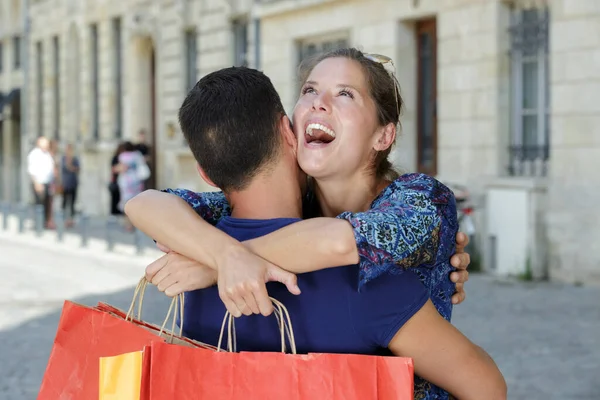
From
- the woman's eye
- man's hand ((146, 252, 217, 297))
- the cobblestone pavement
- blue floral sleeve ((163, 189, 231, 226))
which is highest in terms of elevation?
the woman's eye

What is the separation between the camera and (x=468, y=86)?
12969mm

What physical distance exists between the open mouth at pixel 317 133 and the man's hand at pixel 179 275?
1.23 feet

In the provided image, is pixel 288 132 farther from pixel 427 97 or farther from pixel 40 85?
pixel 40 85

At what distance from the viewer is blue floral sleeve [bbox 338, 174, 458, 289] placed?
1957 millimetres

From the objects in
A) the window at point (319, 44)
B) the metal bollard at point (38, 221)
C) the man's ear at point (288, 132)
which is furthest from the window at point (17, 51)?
the man's ear at point (288, 132)

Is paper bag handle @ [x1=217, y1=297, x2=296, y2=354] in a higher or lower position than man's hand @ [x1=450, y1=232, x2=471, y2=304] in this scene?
lower

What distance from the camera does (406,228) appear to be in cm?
201

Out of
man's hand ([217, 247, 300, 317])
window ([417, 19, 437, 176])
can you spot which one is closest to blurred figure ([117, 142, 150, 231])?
window ([417, 19, 437, 176])

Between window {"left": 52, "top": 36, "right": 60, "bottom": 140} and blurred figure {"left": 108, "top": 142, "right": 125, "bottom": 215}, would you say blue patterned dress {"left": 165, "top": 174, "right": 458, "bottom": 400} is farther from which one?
window {"left": 52, "top": 36, "right": 60, "bottom": 140}

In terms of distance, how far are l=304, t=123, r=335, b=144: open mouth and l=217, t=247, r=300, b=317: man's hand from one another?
37 centimetres

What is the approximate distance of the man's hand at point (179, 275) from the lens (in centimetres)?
221

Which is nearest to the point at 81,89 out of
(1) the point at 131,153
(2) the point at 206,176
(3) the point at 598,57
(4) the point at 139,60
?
(4) the point at 139,60

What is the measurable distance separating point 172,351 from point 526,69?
36.4 ft

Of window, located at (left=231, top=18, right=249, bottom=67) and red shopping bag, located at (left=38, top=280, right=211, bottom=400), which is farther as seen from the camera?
window, located at (left=231, top=18, right=249, bottom=67)
